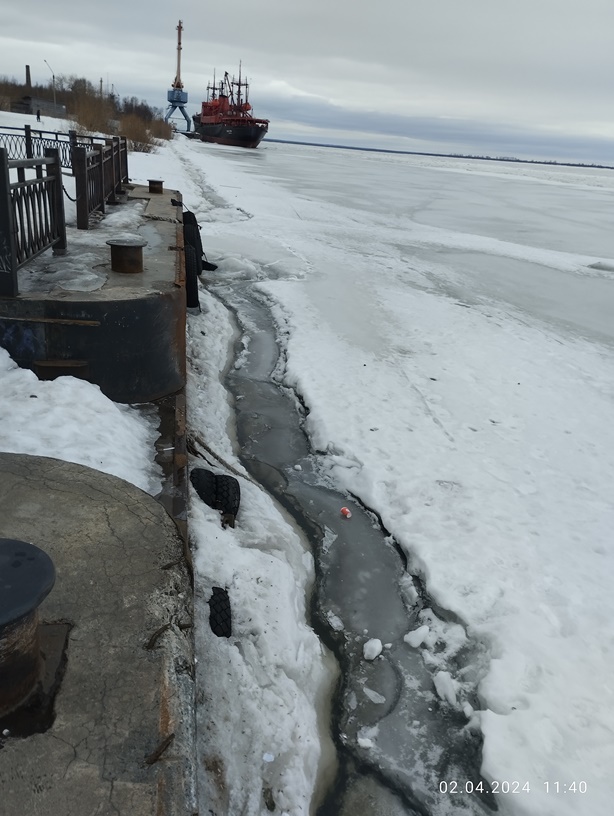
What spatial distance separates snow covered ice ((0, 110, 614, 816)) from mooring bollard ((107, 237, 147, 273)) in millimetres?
1362

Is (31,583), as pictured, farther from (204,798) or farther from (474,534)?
(474,534)

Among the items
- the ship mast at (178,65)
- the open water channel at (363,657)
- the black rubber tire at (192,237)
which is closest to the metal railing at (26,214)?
the open water channel at (363,657)

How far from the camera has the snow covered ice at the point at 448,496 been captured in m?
3.05

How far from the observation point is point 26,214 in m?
5.19

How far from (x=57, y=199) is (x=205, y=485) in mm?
3528

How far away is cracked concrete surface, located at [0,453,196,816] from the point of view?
1.83 m

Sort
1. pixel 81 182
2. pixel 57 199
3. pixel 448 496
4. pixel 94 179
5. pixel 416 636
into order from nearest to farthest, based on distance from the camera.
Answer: pixel 416 636, pixel 448 496, pixel 57 199, pixel 81 182, pixel 94 179

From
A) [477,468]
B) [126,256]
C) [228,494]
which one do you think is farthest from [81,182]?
[477,468]

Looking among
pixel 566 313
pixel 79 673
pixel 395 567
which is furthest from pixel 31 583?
pixel 566 313

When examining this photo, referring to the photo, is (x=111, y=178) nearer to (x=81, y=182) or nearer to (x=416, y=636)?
(x=81, y=182)

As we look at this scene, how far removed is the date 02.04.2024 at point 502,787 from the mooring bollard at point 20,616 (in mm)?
1953

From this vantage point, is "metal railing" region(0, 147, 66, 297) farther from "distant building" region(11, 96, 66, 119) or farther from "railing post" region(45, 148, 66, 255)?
"distant building" region(11, 96, 66, 119)

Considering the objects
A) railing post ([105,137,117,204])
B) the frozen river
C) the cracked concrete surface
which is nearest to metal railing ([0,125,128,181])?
railing post ([105,137,117,204])

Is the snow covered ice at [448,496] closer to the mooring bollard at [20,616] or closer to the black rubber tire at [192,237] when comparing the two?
the black rubber tire at [192,237]
